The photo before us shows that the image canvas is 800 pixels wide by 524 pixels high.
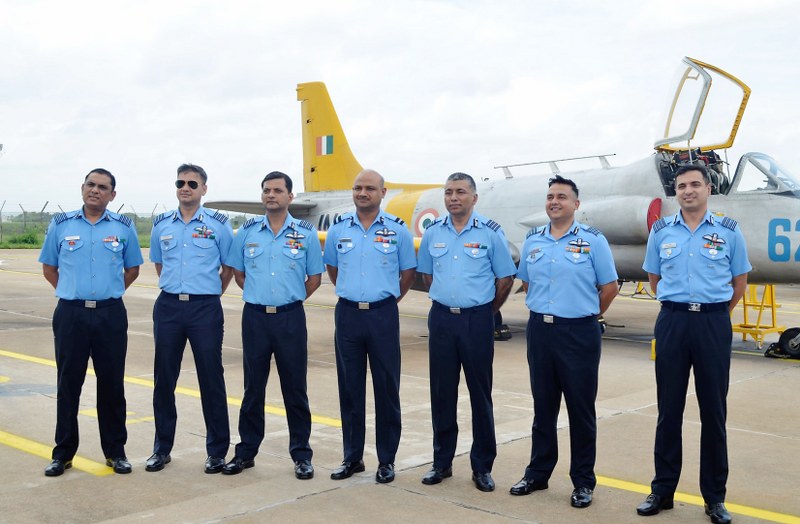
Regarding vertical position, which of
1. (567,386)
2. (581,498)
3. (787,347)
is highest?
(567,386)

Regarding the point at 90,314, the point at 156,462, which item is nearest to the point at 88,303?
the point at 90,314

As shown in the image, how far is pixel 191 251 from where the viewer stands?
532 centimetres

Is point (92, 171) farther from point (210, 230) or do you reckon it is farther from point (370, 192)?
point (370, 192)

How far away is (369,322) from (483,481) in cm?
118

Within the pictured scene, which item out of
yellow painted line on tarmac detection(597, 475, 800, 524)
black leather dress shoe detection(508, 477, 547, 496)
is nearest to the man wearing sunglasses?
black leather dress shoe detection(508, 477, 547, 496)

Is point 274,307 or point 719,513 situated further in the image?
point 274,307

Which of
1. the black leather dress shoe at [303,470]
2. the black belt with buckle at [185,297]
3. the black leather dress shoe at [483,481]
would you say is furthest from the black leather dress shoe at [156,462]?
the black leather dress shoe at [483,481]

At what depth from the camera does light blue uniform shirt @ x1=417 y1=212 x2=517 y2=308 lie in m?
5.00

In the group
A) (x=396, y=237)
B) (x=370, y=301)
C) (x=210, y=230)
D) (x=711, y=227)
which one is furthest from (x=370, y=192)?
(x=711, y=227)

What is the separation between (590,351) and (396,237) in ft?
4.68

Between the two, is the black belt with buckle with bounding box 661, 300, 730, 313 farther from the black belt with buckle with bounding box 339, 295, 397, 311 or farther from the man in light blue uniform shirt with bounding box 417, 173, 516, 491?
the black belt with buckle with bounding box 339, 295, 397, 311

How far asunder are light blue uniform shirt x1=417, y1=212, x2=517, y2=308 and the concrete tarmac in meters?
1.15

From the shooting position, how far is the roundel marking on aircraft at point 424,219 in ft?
48.2

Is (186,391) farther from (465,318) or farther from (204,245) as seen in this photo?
(465,318)
